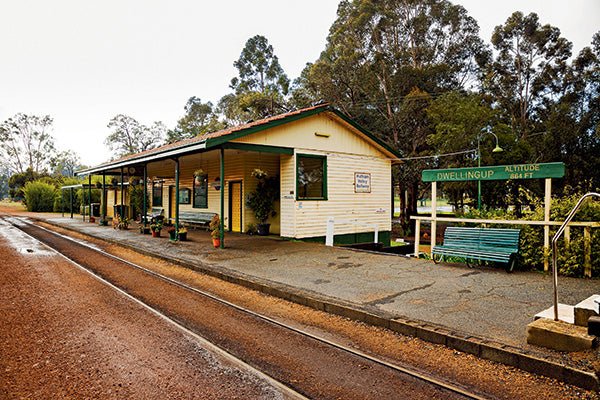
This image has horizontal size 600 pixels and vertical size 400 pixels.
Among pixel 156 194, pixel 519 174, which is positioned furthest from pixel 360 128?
pixel 156 194

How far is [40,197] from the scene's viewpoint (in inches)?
1570

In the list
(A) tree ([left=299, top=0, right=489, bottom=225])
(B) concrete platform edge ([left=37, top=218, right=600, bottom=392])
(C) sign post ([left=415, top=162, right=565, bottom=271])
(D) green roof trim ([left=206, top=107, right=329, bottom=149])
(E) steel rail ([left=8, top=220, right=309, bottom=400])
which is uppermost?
(A) tree ([left=299, top=0, right=489, bottom=225])

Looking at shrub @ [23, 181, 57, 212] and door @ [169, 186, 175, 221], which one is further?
shrub @ [23, 181, 57, 212]

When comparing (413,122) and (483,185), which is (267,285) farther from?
(413,122)

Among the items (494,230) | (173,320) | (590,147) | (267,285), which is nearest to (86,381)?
(173,320)

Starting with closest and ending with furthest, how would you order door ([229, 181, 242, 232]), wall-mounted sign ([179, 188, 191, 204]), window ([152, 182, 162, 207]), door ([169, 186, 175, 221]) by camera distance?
door ([229, 181, 242, 232]) → wall-mounted sign ([179, 188, 191, 204]) → door ([169, 186, 175, 221]) → window ([152, 182, 162, 207])

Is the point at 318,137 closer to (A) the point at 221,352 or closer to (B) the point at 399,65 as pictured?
(A) the point at 221,352

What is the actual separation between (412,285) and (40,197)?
4398 cm

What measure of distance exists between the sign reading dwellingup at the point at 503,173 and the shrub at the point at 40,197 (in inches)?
1650

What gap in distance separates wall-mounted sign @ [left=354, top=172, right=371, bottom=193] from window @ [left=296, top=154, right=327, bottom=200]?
1.76 meters

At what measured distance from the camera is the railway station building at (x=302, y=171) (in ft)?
42.0

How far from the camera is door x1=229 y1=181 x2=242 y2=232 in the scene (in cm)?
1584

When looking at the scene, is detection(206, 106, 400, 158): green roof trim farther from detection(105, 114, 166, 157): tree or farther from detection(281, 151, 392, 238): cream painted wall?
detection(105, 114, 166, 157): tree

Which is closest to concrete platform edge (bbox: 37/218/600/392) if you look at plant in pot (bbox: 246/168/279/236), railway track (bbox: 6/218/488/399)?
railway track (bbox: 6/218/488/399)
